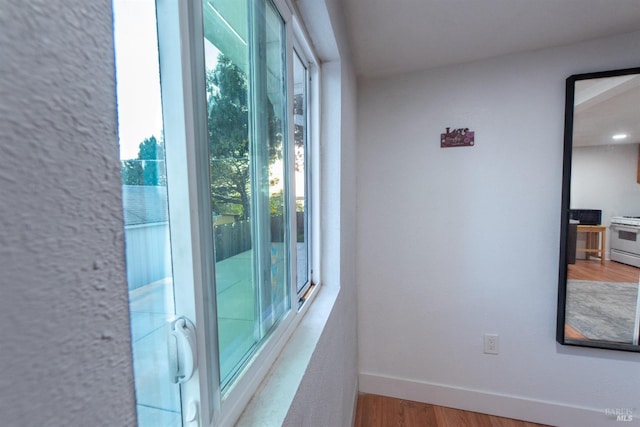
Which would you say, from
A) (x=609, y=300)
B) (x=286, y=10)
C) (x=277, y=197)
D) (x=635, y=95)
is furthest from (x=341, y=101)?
(x=609, y=300)

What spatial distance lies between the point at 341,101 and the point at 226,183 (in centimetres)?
86

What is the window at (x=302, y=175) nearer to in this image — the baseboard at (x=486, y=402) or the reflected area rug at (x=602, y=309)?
the baseboard at (x=486, y=402)

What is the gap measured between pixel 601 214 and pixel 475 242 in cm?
65

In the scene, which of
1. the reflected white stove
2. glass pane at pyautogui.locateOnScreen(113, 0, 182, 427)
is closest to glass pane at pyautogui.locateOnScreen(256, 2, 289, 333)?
glass pane at pyautogui.locateOnScreen(113, 0, 182, 427)

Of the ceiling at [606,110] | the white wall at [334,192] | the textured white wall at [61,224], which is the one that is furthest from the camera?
the ceiling at [606,110]

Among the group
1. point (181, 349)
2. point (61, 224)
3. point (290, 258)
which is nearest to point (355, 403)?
point (290, 258)

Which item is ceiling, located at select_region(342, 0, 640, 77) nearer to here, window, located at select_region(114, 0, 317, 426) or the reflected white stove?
window, located at select_region(114, 0, 317, 426)

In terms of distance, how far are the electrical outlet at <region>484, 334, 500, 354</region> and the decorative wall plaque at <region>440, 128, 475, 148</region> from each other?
3.90 ft

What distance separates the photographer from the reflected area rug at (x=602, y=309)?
150cm

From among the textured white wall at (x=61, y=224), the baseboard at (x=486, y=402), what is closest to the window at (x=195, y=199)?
the textured white wall at (x=61, y=224)

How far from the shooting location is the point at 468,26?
4.30ft

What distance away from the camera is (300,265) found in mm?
1147

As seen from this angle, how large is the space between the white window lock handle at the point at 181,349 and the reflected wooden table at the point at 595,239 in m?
1.99

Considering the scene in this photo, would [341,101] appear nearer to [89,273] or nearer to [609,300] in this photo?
[89,273]
